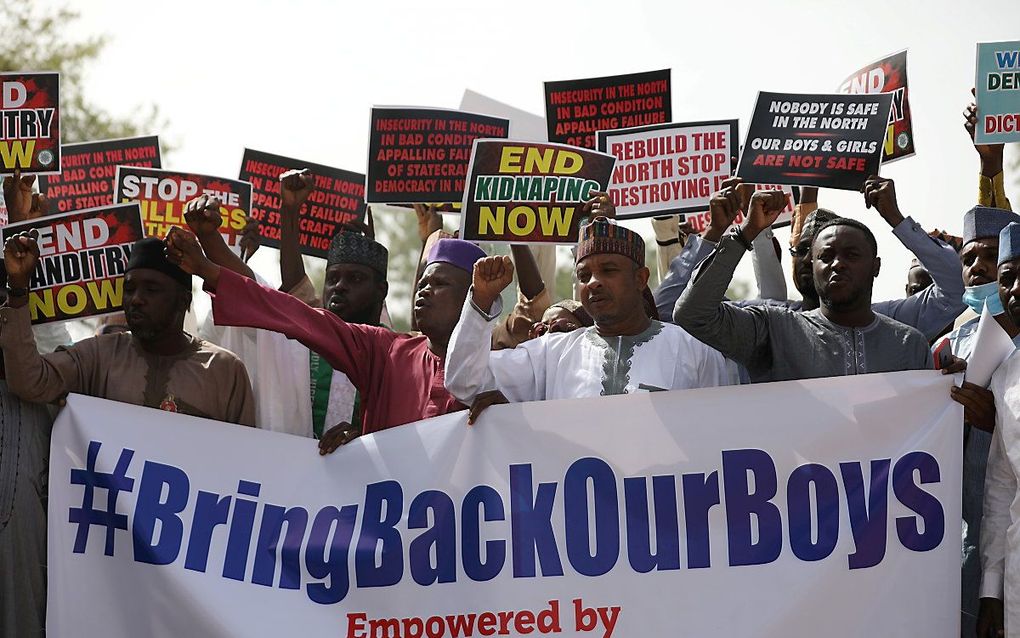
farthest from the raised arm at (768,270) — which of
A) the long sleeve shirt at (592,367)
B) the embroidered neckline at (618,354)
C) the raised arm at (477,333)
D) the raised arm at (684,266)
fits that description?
the raised arm at (477,333)

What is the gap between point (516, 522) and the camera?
5367mm

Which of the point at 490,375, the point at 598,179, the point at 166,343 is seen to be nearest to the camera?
the point at 490,375

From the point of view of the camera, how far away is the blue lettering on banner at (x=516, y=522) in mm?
5219

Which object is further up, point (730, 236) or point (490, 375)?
point (730, 236)

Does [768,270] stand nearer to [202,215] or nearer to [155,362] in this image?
[202,215]

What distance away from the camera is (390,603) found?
5371 mm

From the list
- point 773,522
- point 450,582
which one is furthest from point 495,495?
point 773,522

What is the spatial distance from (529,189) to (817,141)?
4.93ft

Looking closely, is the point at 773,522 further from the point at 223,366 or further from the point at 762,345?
the point at 223,366

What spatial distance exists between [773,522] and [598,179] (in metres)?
2.40

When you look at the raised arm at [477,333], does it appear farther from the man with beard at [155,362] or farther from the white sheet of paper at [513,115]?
the white sheet of paper at [513,115]

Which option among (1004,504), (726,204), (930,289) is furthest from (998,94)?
(1004,504)

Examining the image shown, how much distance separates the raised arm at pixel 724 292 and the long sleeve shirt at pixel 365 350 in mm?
1101

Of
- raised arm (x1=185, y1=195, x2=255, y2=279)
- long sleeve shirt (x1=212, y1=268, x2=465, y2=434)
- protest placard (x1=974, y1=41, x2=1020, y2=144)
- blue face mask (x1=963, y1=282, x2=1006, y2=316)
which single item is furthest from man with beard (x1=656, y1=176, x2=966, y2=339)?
raised arm (x1=185, y1=195, x2=255, y2=279)
